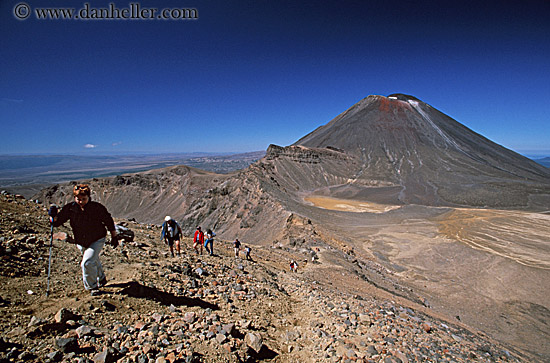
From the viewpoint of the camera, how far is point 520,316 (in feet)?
46.6

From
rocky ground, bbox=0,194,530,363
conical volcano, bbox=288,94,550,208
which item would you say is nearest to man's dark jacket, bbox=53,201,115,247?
rocky ground, bbox=0,194,530,363

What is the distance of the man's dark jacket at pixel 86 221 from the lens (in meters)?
3.88

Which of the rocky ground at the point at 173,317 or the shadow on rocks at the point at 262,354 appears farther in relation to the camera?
the shadow on rocks at the point at 262,354

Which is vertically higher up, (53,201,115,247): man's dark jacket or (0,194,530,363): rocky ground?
(53,201,115,247): man's dark jacket

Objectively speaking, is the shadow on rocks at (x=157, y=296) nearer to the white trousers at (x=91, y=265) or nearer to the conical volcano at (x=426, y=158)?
the white trousers at (x=91, y=265)

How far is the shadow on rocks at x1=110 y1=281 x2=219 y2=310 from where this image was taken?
4.31 m

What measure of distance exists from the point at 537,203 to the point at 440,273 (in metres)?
37.9

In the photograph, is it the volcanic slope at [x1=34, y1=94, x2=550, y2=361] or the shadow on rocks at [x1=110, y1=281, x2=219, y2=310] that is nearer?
the shadow on rocks at [x1=110, y1=281, x2=219, y2=310]

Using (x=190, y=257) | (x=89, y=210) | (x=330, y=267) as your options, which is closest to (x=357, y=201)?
(x=330, y=267)

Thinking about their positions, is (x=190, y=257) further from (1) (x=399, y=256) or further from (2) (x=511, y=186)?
(2) (x=511, y=186)

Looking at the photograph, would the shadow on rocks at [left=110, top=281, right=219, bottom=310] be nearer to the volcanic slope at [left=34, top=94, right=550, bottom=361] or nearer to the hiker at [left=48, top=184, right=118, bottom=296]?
the hiker at [left=48, top=184, right=118, bottom=296]

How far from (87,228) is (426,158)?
3337 inches

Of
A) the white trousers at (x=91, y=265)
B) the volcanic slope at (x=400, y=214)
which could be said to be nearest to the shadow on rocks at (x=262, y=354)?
the white trousers at (x=91, y=265)

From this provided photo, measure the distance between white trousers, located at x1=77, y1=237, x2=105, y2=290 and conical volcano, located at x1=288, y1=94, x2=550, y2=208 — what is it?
5099 cm
